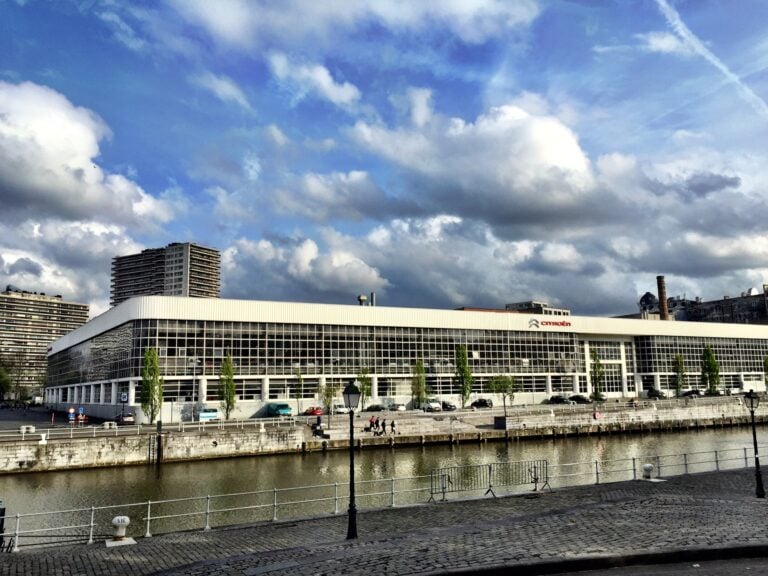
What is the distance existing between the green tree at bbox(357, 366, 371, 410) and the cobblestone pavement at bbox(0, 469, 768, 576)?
5797 centimetres

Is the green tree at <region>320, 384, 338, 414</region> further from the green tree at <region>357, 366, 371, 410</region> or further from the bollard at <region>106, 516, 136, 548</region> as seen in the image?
the bollard at <region>106, 516, 136, 548</region>

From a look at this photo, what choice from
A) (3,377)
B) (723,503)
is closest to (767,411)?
(723,503)

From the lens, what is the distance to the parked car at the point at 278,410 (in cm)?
7325

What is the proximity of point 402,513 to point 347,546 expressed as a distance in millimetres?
7019

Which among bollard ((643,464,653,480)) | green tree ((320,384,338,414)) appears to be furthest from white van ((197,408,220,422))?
bollard ((643,464,653,480))

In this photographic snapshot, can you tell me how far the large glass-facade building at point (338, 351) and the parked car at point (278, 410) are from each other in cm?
188

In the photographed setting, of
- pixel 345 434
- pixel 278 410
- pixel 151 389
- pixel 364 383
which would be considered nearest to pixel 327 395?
pixel 278 410

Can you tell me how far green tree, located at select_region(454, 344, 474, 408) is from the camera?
86.4m

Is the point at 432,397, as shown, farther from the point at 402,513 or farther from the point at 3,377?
the point at 3,377

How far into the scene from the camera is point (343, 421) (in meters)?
62.5

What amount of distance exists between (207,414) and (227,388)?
4494 mm

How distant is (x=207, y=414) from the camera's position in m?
67.9

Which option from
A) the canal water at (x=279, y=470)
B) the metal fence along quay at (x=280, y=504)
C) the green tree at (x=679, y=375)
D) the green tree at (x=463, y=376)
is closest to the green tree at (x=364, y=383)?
the green tree at (x=463, y=376)

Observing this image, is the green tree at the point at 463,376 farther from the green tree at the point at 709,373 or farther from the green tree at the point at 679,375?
the green tree at the point at 709,373
